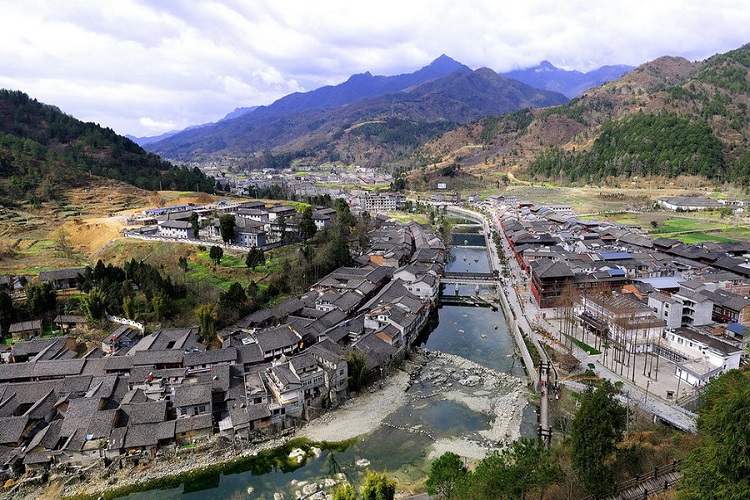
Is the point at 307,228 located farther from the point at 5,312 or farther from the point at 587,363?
the point at 587,363

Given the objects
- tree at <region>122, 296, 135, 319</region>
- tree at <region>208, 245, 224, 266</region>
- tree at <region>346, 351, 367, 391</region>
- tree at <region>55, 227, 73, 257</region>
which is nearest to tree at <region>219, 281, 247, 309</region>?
tree at <region>122, 296, 135, 319</region>

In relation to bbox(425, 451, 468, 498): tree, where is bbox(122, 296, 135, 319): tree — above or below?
above

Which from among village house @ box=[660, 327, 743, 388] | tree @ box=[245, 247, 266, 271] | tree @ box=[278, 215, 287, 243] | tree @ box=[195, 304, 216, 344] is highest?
tree @ box=[278, 215, 287, 243]

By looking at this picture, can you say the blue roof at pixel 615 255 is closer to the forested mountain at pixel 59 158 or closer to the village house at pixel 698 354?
the village house at pixel 698 354

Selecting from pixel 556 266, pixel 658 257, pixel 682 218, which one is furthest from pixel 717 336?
pixel 682 218

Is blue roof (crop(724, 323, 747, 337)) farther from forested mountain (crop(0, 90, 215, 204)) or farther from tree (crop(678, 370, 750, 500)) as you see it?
forested mountain (crop(0, 90, 215, 204))

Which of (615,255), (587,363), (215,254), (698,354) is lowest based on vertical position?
(587,363)

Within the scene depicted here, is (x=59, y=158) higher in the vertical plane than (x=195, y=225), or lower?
higher

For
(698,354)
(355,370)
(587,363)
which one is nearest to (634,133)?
(698,354)

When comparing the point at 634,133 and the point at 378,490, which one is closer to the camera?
the point at 378,490
